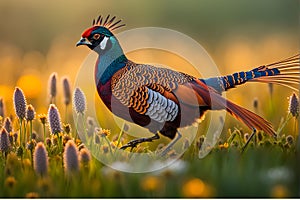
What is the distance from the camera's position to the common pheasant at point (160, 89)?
2807 mm

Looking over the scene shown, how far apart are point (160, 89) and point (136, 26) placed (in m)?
2.11

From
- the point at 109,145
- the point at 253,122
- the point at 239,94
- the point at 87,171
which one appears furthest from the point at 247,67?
the point at 87,171

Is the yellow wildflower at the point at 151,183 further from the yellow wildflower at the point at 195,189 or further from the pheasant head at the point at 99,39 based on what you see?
the pheasant head at the point at 99,39

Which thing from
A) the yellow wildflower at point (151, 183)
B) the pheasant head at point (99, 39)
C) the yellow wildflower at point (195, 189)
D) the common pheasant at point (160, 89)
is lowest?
the yellow wildflower at point (195, 189)

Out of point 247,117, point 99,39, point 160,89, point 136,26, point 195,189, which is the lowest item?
point 195,189

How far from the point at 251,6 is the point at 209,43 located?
60 cm

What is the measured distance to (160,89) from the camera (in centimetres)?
284

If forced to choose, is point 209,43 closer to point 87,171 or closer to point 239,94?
point 239,94

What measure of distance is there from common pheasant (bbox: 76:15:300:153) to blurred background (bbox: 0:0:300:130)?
977 millimetres

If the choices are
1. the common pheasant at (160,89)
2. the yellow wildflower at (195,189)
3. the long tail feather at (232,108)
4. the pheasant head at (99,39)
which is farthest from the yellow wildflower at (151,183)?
the pheasant head at (99,39)

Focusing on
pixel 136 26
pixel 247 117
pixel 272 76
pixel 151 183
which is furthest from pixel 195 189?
pixel 136 26

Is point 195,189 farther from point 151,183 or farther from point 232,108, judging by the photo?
point 232,108

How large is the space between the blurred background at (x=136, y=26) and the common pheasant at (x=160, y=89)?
3.20 ft

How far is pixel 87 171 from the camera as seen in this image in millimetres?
2434
